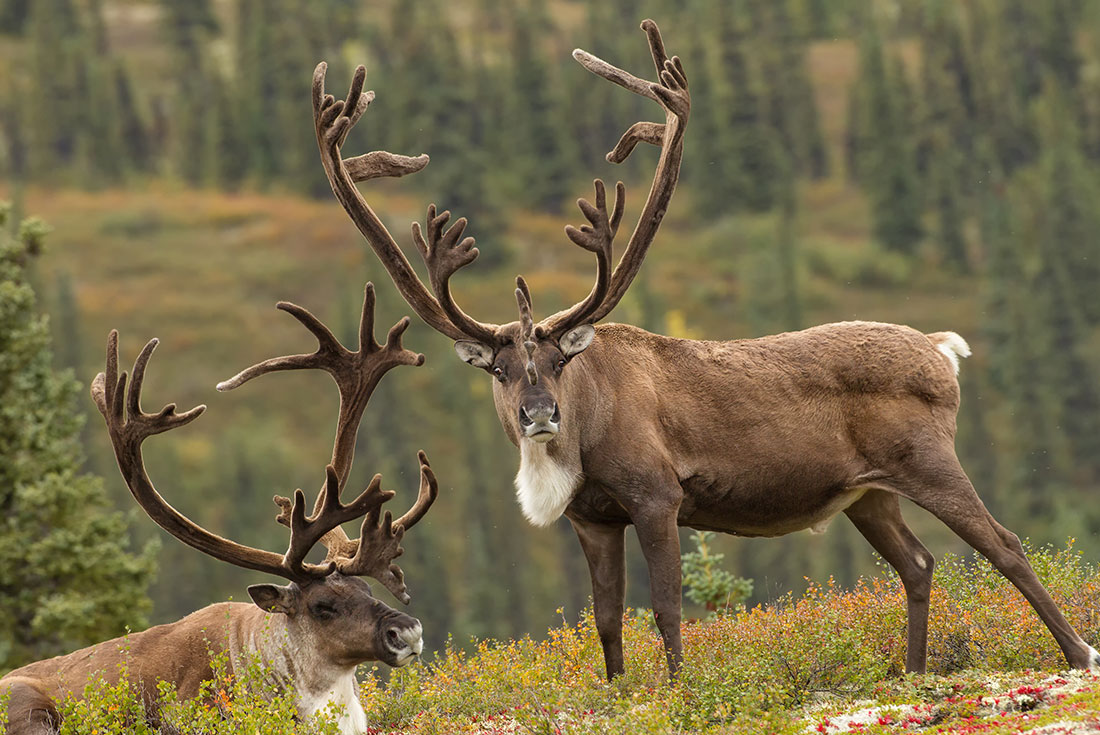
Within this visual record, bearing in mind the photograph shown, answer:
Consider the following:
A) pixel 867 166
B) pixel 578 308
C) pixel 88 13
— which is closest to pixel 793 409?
pixel 578 308

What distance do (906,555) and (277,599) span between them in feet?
16.5

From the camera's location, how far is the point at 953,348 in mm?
12258

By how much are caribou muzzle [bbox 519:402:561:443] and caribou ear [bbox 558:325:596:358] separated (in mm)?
667

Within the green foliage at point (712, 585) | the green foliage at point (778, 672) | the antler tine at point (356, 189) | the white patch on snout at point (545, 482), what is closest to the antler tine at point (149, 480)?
the white patch on snout at point (545, 482)

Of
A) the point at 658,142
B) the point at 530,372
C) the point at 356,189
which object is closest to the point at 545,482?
the point at 530,372

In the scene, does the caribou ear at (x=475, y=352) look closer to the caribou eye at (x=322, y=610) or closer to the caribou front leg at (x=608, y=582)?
the caribou front leg at (x=608, y=582)

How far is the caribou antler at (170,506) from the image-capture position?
35.7ft

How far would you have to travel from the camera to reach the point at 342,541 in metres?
11.9

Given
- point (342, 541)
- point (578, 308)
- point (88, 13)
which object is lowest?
point (342, 541)

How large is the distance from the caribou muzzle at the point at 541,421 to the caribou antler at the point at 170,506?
45.8 inches

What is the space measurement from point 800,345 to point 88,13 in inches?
7715

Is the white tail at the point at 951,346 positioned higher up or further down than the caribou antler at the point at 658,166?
further down

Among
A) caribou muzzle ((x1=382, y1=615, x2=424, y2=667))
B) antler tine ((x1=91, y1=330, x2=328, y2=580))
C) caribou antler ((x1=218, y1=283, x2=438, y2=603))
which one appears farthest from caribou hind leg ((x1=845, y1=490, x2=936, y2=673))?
antler tine ((x1=91, y1=330, x2=328, y2=580))

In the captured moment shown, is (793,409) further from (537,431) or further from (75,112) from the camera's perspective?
(75,112)
